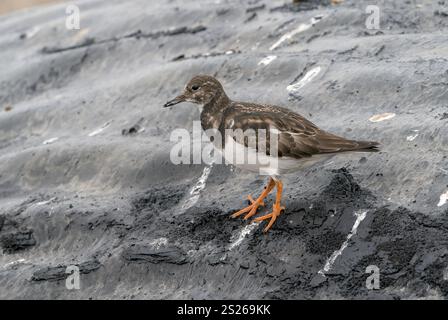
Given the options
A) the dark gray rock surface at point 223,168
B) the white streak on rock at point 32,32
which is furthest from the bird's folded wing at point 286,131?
the white streak on rock at point 32,32

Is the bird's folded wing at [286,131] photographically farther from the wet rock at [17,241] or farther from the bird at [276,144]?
the wet rock at [17,241]

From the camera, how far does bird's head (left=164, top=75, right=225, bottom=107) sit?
305 inches

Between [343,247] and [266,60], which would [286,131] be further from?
[266,60]

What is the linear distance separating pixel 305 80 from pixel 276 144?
2.47m

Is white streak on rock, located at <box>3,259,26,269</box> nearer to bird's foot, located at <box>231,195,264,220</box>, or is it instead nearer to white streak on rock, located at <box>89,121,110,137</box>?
bird's foot, located at <box>231,195,264,220</box>

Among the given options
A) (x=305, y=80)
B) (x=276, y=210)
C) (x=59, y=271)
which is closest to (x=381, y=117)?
(x=305, y=80)

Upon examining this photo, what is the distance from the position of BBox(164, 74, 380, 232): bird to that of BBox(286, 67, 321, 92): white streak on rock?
1.80 meters

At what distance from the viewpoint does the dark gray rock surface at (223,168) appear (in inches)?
251

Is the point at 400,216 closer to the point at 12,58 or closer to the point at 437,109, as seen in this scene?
the point at 437,109

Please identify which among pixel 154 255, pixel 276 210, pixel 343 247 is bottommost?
pixel 154 255

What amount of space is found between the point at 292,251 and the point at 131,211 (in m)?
2.09

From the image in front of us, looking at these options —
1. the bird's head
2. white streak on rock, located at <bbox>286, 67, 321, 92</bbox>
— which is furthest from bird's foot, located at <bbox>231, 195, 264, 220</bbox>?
white streak on rock, located at <bbox>286, 67, 321, 92</bbox>

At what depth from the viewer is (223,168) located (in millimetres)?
8094
